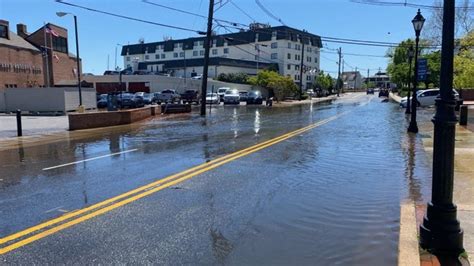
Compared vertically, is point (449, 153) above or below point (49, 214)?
above

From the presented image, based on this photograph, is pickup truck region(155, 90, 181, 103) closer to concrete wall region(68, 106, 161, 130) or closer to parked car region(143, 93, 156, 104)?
parked car region(143, 93, 156, 104)

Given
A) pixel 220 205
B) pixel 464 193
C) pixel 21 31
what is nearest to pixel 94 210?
pixel 220 205

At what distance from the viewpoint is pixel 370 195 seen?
8055 mm

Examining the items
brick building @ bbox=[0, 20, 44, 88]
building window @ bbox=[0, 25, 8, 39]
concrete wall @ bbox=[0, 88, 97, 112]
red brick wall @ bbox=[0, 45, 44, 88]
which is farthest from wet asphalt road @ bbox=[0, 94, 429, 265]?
building window @ bbox=[0, 25, 8, 39]

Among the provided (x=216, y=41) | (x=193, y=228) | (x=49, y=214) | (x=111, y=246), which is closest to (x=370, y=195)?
(x=193, y=228)

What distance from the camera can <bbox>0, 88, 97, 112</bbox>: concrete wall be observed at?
134 ft

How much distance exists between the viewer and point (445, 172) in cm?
520

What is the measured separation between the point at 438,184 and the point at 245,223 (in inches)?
97.4

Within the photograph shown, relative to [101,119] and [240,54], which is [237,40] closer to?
[240,54]

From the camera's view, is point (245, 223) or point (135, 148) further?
point (135, 148)

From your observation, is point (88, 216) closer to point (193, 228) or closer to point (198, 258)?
point (193, 228)

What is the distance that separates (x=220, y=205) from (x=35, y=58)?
61064 millimetres

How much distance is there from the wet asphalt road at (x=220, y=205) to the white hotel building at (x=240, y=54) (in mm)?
86945

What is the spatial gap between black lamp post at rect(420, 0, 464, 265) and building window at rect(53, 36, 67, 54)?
6846cm
